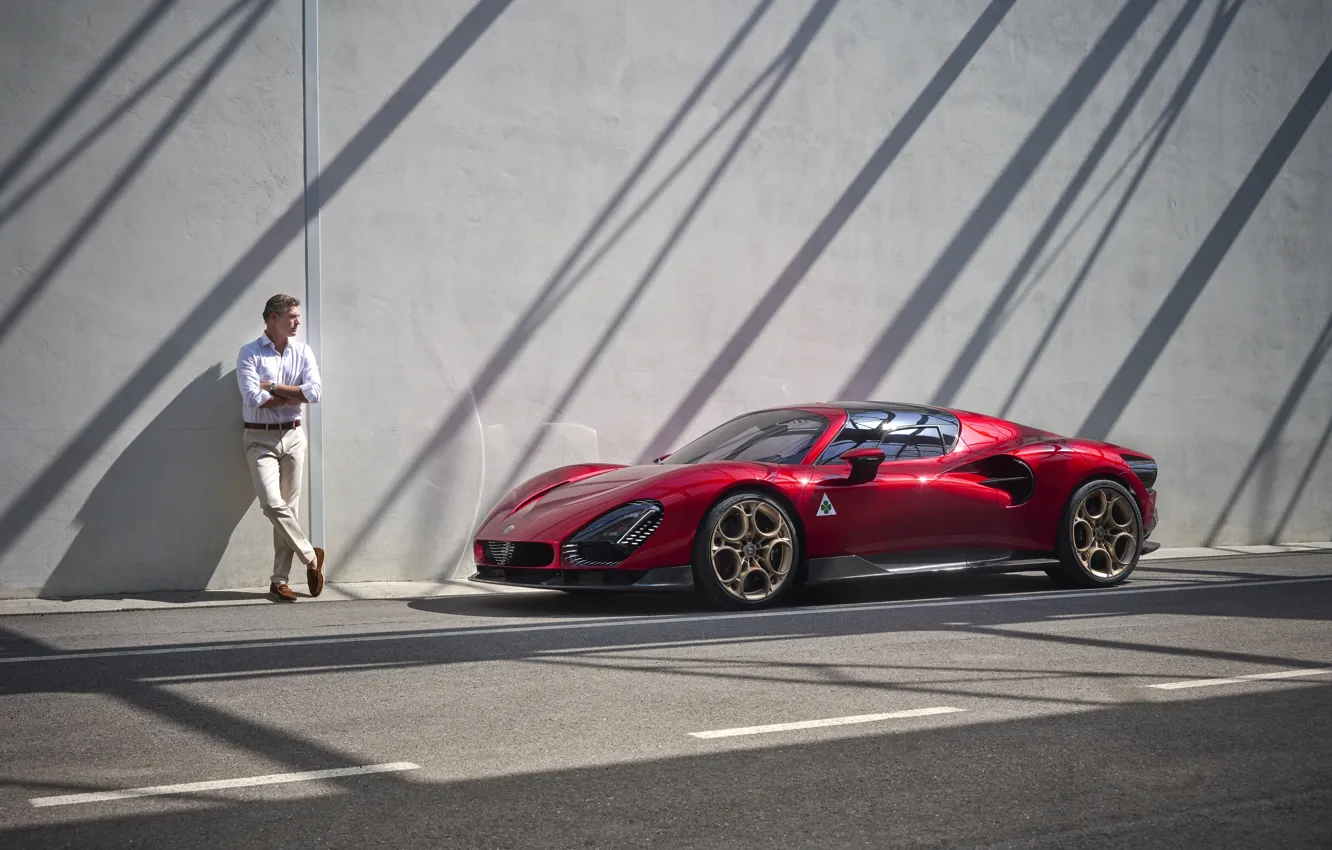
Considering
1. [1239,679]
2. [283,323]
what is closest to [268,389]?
[283,323]

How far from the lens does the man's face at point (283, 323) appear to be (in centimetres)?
875

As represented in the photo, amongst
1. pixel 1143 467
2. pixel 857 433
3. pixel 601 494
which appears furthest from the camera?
pixel 1143 467

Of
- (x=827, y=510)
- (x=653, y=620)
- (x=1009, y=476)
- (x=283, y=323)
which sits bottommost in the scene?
(x=653, y=620)

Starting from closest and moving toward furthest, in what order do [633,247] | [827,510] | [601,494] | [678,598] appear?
[601,494]
[827,510]
[678,598]
[633,247]

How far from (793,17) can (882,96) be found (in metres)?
1.06

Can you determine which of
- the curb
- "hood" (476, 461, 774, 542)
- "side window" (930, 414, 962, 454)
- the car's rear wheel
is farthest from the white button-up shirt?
"side window" (930, 414, 962, 454)

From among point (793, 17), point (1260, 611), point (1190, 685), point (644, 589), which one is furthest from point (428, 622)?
point (793, 17)

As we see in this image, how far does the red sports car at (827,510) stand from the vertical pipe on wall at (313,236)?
1.69 metres

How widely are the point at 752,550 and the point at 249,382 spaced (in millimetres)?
3375

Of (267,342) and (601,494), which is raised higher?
(267,342)

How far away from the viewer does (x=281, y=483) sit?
8.95 m

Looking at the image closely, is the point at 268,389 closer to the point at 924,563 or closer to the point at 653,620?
the point at 653,620

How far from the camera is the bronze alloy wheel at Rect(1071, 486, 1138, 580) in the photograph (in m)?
8.73

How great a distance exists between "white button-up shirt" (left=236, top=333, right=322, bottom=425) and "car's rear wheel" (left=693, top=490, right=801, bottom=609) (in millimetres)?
2886
